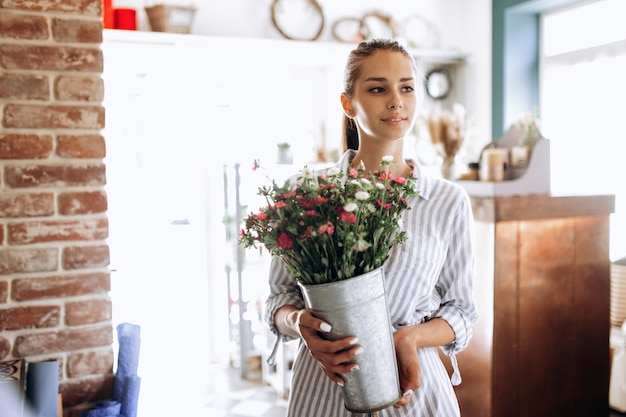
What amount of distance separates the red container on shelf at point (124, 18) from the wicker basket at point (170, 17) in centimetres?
13

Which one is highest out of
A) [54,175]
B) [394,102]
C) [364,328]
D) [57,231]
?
[394,102]

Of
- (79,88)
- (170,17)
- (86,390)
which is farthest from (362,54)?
(170,17)

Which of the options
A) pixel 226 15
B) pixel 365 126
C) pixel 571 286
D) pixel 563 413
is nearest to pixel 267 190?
pixel 365 126

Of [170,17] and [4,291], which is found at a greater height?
[170,17]

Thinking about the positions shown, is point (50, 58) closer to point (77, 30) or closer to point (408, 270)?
point (77, 30)

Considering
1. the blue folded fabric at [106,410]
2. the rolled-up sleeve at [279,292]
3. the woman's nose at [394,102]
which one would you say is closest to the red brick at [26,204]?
the blue folded fabric at [106,410]

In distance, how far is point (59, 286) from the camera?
1.42 m

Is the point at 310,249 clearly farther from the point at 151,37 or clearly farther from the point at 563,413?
the point at 151,37

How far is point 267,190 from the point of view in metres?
0.91

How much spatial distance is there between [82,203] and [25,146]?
7.3 inches

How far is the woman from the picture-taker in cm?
113

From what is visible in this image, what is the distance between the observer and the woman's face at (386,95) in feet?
3.75

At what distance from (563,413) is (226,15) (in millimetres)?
3315

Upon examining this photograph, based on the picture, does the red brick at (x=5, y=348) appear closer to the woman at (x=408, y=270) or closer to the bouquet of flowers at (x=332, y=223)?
the woman at (x=408, y=270)
